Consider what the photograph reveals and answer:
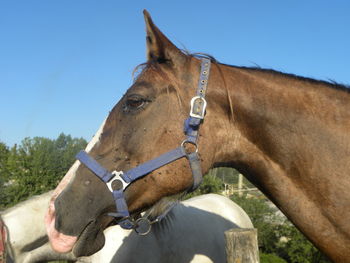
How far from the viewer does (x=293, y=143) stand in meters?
1.89

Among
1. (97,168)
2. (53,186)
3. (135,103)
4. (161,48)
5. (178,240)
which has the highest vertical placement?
(161,48)

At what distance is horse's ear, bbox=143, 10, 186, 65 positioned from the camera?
201 centimetres

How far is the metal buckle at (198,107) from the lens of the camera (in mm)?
1920

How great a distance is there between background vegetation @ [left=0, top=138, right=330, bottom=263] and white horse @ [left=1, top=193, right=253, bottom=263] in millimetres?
5057

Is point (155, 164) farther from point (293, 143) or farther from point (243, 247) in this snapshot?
point (243, 247)

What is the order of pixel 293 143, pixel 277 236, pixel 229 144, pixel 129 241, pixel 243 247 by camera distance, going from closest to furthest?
1. pixel 293 143
2. pixel 229 144
3. pixel 243 247
4. pixel 129 241
5. pixel 277 236

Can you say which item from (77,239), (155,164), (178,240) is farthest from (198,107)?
(178,240)

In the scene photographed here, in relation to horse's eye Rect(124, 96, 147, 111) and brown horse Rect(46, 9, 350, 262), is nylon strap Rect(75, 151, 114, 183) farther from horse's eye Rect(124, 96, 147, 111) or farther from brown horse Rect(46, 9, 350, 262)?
horse's eye Rect(124, 96, 147, 111)

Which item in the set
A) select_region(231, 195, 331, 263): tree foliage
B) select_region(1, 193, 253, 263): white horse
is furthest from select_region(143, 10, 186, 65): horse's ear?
select_region(231, 195, 331, 263): tree foliage

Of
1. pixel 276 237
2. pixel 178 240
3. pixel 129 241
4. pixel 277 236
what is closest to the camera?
pixel 129 241

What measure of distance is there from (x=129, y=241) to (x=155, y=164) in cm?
219

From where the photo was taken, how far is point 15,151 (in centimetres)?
1166

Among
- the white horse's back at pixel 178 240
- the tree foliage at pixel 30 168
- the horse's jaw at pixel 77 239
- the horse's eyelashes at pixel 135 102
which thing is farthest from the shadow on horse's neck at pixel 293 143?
the tree foliage at pixel 30 168

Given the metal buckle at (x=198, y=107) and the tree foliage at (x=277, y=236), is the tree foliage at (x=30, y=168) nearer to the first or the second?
the tree foliage at (x=277, y=236)
